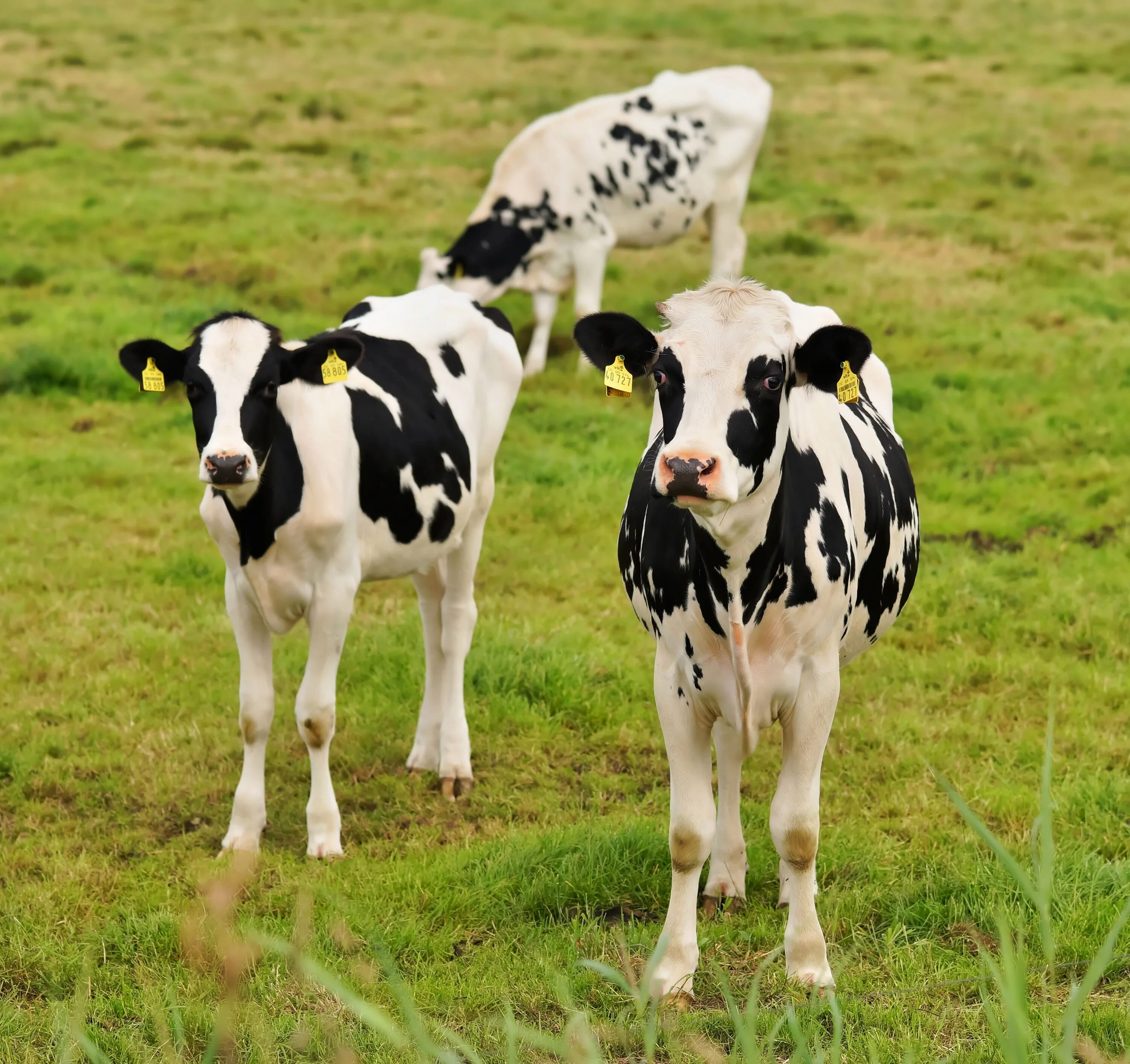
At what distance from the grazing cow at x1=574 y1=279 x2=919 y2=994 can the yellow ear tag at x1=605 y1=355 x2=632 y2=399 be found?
0.08ft

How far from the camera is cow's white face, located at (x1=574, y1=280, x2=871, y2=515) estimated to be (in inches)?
146

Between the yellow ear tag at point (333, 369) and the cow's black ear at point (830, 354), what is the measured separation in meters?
2.10

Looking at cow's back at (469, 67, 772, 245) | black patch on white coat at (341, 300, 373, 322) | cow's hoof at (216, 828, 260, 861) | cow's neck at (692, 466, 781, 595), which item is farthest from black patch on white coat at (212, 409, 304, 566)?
cow's back at (469, 67, 772, 245)

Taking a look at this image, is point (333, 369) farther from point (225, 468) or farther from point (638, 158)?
point (638, 158)

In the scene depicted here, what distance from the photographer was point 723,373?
3945mm

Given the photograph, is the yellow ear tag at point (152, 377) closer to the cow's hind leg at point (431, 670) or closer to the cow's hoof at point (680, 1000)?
the cow's hind leg at point (431, 670)

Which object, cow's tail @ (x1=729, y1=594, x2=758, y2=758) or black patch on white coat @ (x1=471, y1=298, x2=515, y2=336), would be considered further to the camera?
black patch on white coat @ (x1=471, y1=298, x2=515, y2=336)

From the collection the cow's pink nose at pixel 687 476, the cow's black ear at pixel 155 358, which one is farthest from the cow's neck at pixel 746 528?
the cow's black ear at pixel 155 358

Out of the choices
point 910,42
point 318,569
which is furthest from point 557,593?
point 910,42

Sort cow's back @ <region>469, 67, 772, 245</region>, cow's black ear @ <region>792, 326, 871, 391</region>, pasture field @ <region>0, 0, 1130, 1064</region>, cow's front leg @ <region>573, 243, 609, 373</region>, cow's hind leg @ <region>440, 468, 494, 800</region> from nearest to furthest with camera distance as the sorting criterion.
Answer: cow's black ear @ <region>792, 326, 871, 391</region> → pasture field @ <region>0, 0, 1130, 1064</region> → cow's hind leg @ <region>440, 468, 494, 800</region> → cow's front leg @ <region>573, 243, 609, 373</region> → cow's back @ <region>469, 67, 772, 245</region>

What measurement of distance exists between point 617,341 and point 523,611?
3.95 meters

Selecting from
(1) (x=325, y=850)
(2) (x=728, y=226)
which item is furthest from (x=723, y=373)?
(2) (x=728, y=226)

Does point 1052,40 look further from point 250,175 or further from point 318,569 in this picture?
point 318,569

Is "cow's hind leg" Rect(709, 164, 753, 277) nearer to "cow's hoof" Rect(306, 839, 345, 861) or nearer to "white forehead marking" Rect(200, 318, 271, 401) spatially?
"white forehead marking" Rect(200, 318, 271, 401)
